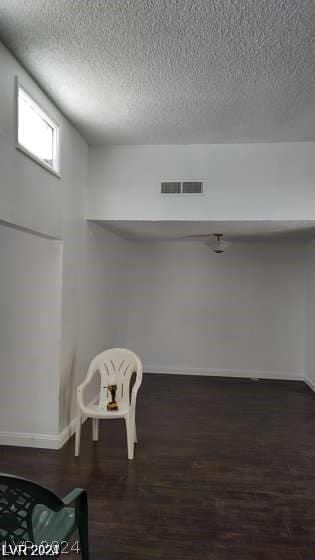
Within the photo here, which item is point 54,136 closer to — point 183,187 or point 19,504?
point 183,187

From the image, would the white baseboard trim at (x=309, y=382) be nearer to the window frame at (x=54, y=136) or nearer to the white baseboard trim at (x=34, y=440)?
the white baseboard trim at (x=34, y=440)

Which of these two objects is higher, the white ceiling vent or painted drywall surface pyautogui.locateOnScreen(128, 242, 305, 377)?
the white ceiling vent

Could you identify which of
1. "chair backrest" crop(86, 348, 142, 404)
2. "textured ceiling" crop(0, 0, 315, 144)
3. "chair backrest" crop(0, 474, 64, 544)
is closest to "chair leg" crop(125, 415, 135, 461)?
"chair backrest" crop(86, 348, 142, 404)

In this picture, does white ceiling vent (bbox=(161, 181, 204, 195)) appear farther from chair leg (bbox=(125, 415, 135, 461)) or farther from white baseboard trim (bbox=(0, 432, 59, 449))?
white baseboard trim (bbox=(0, 432, 59, 449))

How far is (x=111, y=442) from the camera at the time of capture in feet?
12.7

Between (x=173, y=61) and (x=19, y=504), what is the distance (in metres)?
2.61

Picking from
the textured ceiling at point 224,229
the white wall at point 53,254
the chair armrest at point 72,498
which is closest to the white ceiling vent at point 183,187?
the textured ceiling at point 224,229

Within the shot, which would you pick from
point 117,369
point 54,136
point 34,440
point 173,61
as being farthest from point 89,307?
point 173,61

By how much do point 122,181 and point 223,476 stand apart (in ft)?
9.75

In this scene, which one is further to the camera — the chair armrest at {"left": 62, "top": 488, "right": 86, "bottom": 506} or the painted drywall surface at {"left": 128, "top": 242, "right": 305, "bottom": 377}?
the painted drywall surface at {"left": 128, "top": 242, "right": 305, "bottom": 377}

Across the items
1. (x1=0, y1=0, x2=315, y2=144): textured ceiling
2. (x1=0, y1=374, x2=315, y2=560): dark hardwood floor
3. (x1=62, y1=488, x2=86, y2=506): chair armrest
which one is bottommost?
(x1=0, y1=374, x2=315, y2=560): dark hardwood floor

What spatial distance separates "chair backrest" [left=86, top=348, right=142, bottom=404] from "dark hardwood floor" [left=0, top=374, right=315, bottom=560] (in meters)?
0.44

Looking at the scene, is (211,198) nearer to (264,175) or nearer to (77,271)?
(264,175)

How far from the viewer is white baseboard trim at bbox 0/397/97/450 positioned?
12.1 ft
